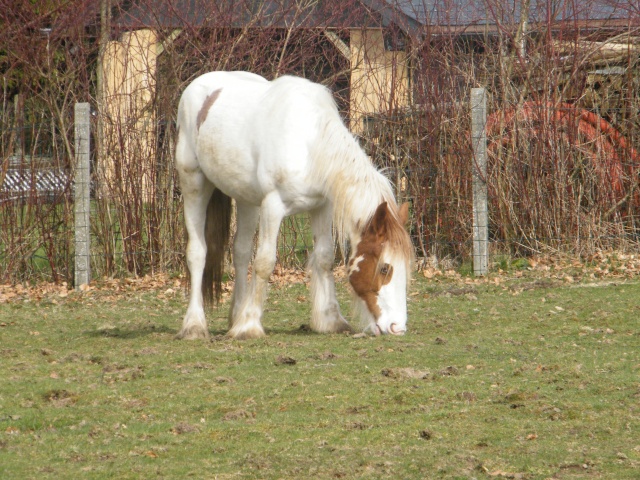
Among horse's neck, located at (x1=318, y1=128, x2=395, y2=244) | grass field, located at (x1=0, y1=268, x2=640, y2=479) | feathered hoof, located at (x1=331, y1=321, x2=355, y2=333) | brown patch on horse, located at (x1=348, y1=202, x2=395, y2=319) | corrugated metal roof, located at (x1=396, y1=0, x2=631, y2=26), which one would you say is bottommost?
grass field, located at (x1=0, y1=268, x2=640, y2=479)

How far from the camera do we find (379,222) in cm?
638

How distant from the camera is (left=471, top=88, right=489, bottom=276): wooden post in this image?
1044 cm

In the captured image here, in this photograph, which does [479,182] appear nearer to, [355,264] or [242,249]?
[242,249]

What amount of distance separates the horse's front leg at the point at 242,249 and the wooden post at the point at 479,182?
352 centimetres

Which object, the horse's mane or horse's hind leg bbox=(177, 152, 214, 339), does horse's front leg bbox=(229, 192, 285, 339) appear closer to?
the horse's mane

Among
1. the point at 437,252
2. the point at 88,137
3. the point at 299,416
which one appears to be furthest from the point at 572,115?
the point at 299,416

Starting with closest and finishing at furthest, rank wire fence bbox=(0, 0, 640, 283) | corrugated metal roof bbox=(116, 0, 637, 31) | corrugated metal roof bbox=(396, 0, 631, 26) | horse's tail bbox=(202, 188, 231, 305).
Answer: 1. horse's tail bbox=(202, 188, 231, 305)
2. wire fence bbox=(0, 0, 640, 283)
3. corrugated metal roof bbox=(396, 0, 631, 26)
4. corrugated metal roof bbox=(116, 0, 637, 31)

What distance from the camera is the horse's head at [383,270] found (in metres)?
6.35

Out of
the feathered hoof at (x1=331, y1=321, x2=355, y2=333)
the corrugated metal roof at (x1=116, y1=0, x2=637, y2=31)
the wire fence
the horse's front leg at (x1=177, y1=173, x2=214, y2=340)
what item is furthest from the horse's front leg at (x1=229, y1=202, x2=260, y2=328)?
the corrugated metal roof at (x1=116, y1=0, x2=637, y2=31)

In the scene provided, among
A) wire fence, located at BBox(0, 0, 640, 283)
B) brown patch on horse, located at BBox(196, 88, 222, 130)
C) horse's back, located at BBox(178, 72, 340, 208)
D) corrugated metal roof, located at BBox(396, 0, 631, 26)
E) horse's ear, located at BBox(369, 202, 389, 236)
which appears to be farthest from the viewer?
corrugated metal roof, located at BBox(396, 0, 631, 26)

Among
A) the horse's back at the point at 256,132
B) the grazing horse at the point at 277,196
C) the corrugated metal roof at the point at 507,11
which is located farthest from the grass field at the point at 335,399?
the corrugated metal roof at the point at 507,11

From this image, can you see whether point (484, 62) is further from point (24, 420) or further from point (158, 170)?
point (24, 420)

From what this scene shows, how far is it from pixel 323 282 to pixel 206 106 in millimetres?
1529

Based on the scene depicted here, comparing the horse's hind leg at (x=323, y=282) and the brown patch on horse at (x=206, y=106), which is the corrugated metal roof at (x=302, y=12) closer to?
the brown patch on horse at (x=206, y=106)
